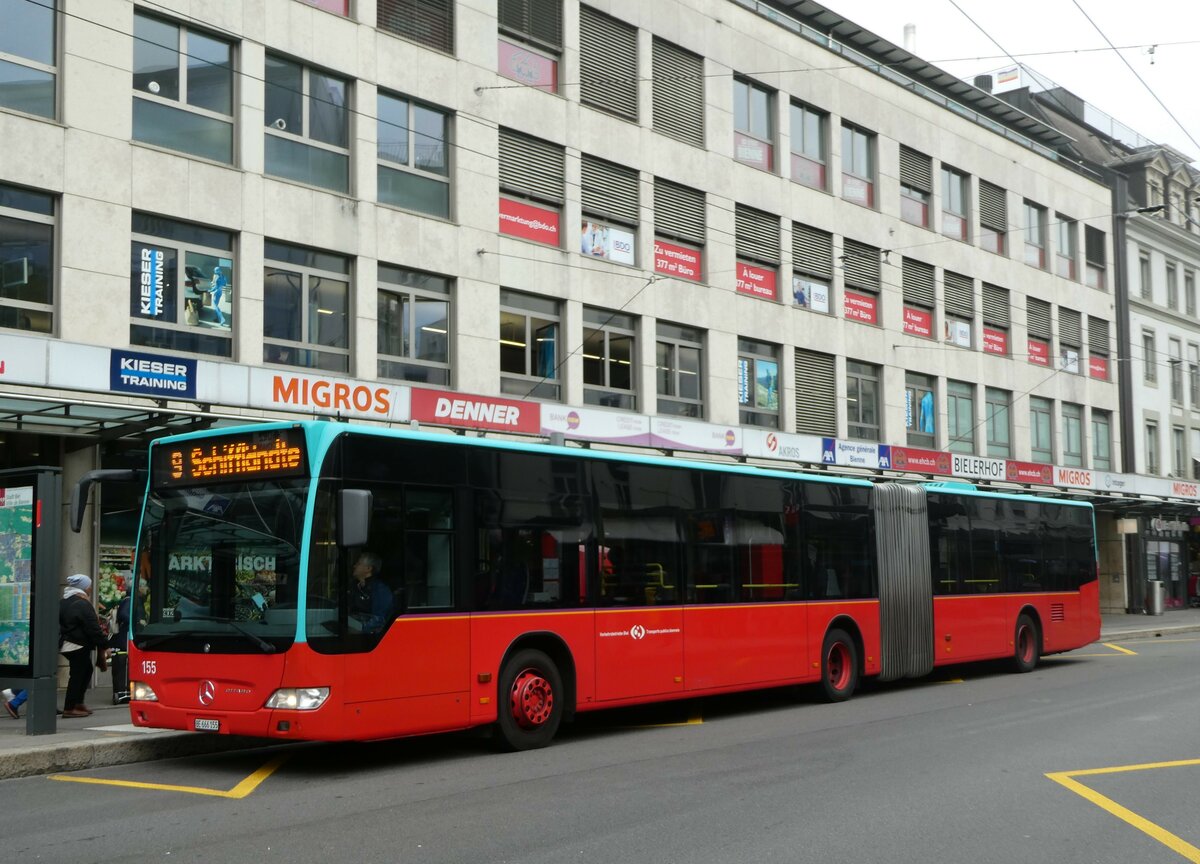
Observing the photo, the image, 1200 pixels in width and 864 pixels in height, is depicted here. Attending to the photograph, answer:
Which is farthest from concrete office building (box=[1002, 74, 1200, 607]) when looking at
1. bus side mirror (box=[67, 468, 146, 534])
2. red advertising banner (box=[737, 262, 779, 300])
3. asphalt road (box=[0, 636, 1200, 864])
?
bus side mirror (box=[67, 468, 146, 534])

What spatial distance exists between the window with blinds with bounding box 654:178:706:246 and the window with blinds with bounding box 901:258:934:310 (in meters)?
8.50

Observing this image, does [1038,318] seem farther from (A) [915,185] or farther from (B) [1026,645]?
(B) [1026,645]

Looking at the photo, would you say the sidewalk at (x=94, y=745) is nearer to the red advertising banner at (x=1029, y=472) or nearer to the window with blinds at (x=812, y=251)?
the window with blinds at (x=812, y=251)

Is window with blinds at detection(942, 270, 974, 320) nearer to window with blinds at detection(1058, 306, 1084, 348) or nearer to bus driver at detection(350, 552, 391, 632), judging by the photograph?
window with blinds at detection(1058, 306, 1084, 348)

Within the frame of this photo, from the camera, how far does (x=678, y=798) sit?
9375 millimetres

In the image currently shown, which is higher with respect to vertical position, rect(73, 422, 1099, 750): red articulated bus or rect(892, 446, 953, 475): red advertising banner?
rect(892, 446, 953, 475): red advertising banner

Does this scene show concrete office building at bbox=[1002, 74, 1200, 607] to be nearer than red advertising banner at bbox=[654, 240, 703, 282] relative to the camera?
No

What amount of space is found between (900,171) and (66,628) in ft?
85.6

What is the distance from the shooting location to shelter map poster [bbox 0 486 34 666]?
493 inches

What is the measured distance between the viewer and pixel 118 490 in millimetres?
19328

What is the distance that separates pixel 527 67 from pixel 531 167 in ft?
6.23

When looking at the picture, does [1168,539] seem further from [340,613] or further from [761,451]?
[340,613]

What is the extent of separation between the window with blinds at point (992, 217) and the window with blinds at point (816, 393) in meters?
8.96

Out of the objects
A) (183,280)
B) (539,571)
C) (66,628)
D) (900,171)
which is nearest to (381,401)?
(183,280)
